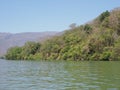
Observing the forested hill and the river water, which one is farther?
the forested hill

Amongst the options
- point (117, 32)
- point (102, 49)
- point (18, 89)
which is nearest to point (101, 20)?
point (117, 32)

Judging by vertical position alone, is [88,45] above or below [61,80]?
above

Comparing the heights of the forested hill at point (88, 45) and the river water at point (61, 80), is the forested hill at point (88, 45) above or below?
above

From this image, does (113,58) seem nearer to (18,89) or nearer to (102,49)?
(102,49)

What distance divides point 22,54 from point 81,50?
54474mm

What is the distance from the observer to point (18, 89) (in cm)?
2512

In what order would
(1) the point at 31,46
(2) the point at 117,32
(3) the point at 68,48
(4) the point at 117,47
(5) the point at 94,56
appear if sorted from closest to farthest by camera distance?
(4) the point at 117,47, (5) the point at 94,56, (2) the point at 117,32, (3) the point at 68,48, (1) the point at 31,46

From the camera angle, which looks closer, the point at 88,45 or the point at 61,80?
the point at 61,80

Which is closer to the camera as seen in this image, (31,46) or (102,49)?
(102,49)

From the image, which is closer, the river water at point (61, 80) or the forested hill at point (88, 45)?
the river water at point (61, 80)

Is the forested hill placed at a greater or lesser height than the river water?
greater

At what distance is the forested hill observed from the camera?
11375cm

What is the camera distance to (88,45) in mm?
116938

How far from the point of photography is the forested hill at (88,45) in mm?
113750
